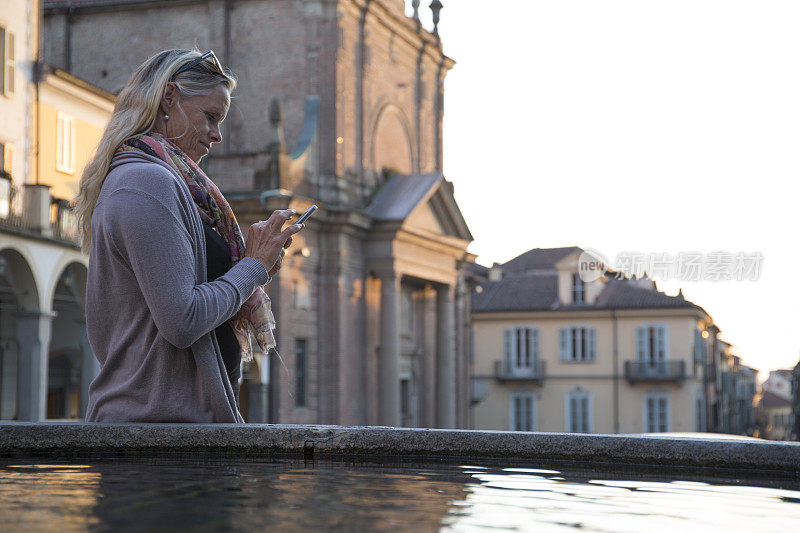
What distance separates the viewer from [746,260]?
3469 cm

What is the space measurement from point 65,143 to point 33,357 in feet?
17.0

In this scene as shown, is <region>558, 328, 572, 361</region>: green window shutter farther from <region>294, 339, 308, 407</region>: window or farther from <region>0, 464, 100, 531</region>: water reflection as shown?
<region>0, 464, 100, 531</region>: water reflection

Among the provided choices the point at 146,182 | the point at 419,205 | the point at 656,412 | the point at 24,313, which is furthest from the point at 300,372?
the point at 146,182

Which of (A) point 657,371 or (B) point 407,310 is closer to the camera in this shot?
(B) point 407,310

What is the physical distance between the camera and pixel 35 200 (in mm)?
22141

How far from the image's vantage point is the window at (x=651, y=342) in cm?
5438

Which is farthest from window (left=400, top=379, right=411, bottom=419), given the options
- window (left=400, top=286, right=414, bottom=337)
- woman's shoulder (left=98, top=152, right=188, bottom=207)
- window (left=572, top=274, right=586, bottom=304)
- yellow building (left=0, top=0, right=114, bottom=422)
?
woman's shoulder (left=98, top=152, right=188, bottom=207)

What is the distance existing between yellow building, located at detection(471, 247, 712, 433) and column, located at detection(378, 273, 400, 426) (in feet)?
61.8

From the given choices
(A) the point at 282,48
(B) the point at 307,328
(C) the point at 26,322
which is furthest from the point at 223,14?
(C) the point at 26,322

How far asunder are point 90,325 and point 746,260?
33.0m

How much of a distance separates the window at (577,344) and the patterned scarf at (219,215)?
5239 cm

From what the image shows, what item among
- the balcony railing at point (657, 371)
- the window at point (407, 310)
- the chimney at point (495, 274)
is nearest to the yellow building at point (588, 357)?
the balcony railing at point (657, 371)

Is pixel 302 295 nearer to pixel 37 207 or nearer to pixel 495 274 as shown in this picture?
pixel 37 207

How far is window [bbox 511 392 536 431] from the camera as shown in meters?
56.1
